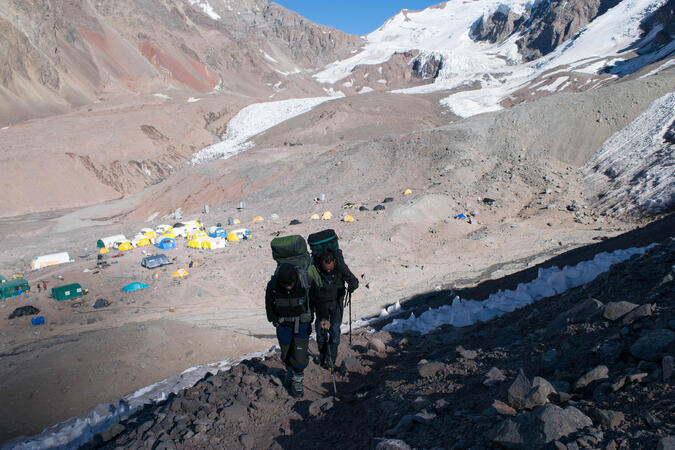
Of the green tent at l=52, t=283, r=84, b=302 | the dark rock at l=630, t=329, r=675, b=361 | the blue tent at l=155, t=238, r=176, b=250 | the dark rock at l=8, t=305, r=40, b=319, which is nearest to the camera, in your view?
the dark rock at l=630, t=329, r=675, b=361

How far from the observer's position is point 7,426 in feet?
23.6

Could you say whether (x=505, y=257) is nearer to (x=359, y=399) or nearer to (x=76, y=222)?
(x=359, y=399)

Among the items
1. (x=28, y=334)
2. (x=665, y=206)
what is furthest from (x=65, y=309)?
(x=665, y=206)

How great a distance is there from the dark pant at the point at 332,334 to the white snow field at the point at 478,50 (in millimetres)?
43670

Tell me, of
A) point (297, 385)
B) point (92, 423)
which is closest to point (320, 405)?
point (297, 385)

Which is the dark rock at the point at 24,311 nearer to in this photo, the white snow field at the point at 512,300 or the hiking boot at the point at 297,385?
the white snow field at the point at 512,300

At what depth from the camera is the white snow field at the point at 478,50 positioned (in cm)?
5521

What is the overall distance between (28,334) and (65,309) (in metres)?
1.36

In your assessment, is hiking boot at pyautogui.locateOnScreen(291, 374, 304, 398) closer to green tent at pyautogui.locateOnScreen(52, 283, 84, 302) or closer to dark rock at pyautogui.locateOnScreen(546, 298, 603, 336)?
dark rock at pyautogui.locateOnScreen(546, 298, 603, 336)

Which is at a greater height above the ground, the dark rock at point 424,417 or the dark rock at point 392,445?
the dark rock at point 392,445

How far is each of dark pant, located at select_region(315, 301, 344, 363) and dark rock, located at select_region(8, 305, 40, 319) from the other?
11.2 meters

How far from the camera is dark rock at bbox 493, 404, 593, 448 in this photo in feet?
7.98

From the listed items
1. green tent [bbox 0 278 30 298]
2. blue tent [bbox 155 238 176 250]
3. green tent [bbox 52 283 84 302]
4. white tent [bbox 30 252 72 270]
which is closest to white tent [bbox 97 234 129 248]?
white tent [bbox 30 252 72 270]

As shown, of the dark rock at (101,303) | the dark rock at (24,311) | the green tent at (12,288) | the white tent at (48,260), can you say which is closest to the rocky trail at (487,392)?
the dark rock at (101,303)
